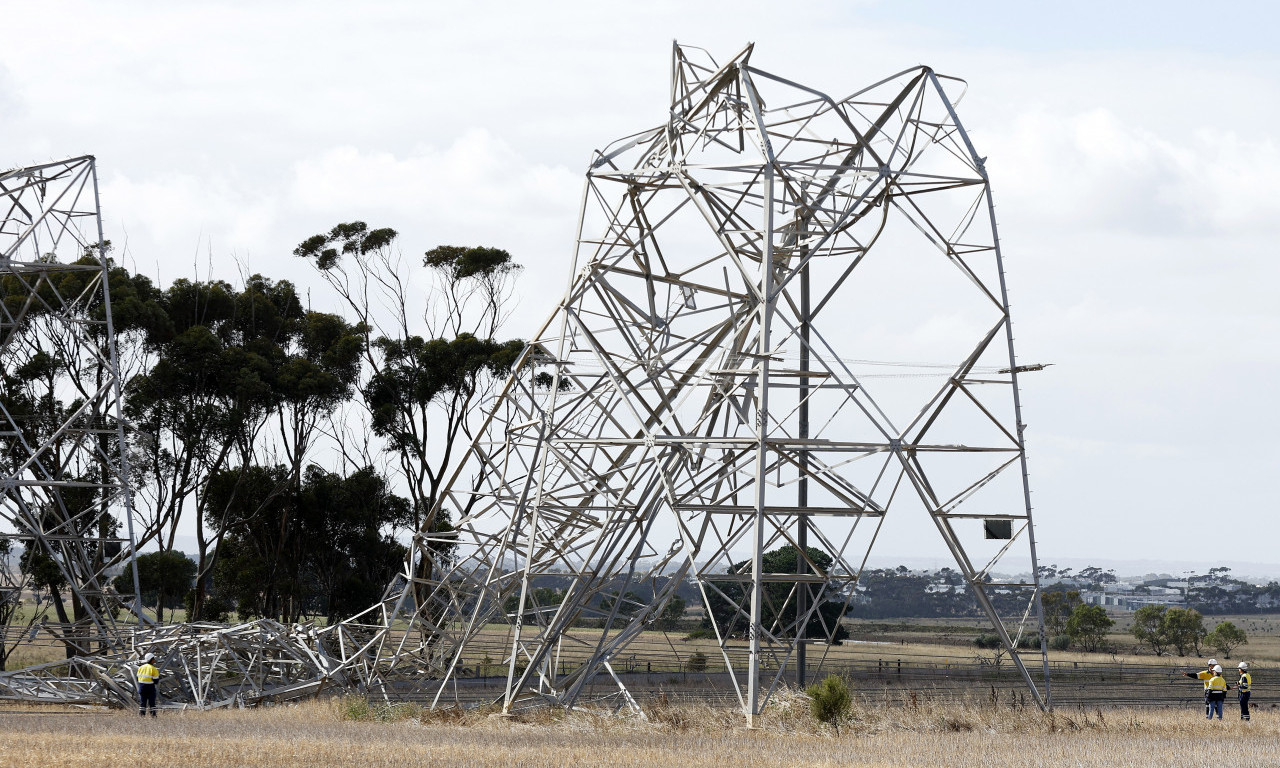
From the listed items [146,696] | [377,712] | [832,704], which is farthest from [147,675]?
[832,704]

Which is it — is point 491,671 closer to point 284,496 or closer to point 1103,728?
point 284,496

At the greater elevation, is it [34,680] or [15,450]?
[15,450]

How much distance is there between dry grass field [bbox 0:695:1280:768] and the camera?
1917 centimetres

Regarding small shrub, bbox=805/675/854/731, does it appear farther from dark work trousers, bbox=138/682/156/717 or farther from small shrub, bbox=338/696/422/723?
dark work trousers, bbox=138/682/156/717

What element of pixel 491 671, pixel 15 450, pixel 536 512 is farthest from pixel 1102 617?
pixel 536 512

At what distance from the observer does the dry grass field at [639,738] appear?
1917 cm

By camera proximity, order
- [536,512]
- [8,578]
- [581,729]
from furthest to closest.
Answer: [8,578], [536,512], [581,729]

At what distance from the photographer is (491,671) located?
51938 millimetres

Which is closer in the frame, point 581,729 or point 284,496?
point 581,729

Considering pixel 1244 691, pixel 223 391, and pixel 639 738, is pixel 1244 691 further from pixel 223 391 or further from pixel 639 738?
pixel 223 391

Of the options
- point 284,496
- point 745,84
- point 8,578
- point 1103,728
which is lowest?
point 1103,728

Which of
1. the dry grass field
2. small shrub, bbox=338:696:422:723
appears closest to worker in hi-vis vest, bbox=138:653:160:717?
the dry grass field

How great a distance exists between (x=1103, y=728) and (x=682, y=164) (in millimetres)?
12230

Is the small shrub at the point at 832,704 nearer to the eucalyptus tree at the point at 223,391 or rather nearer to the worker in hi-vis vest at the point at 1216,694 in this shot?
the worker in hi-vis vest at the point at 1216,694
